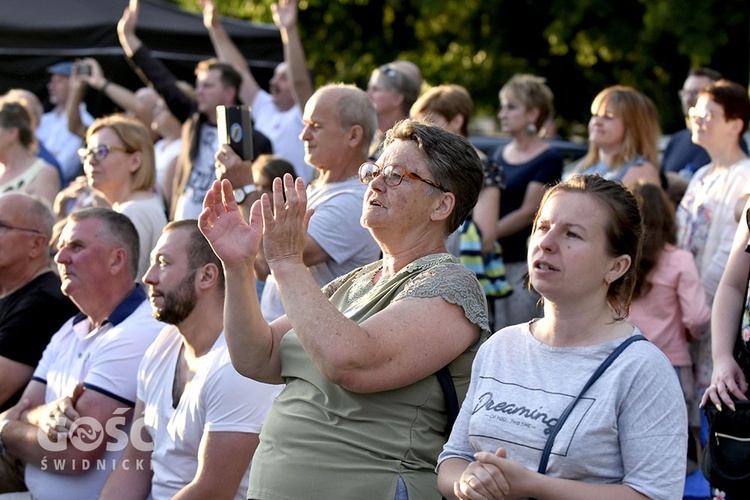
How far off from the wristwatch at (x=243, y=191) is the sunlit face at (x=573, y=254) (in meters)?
1.95

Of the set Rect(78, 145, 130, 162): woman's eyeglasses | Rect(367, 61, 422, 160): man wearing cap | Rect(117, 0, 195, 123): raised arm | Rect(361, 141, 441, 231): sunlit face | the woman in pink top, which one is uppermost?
Rect(117, 0, 195, 123): raised arm

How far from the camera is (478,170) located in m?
3.22

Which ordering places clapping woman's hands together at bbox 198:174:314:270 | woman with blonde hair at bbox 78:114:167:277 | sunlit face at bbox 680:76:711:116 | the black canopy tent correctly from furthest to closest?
the black canopy tent < sunlit face at bbox 680:76:711:116 < woman with blonde hair at bbox 78:114:167:277 < clapping woman's hands together at bbox 198:174:314:270

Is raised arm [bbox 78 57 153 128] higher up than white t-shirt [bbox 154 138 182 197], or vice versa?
raised arm [bbox 78 57 153 128]

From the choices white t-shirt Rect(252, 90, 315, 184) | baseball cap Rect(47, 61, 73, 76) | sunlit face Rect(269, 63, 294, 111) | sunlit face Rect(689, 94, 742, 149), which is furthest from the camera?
baseball cap Rect(47, 61, 73, 76)

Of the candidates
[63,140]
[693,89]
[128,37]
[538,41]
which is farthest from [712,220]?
[538,41]

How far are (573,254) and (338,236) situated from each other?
5.91ft

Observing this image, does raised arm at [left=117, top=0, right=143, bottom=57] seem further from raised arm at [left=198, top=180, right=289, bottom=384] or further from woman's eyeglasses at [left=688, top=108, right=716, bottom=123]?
raised arm at [left=198, top=180, right=289, bottom=384]

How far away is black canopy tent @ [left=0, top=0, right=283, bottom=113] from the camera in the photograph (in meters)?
9.80

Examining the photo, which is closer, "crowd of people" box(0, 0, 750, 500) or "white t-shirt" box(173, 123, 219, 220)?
"crowd of people" box(0, 0, 750, 500)

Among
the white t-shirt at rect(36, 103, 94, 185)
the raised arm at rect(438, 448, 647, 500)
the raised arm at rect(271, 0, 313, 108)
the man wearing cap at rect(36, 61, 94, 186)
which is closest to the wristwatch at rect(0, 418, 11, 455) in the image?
the raised arm at rect(438, 448, 647, 500)

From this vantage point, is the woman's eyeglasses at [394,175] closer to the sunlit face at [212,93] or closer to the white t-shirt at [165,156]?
the sunlit face at [212,93]

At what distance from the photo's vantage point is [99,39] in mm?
9883

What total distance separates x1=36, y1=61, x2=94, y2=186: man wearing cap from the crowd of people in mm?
1928
